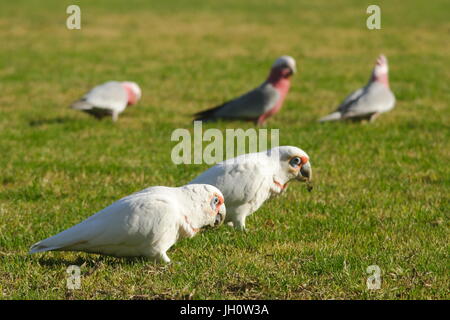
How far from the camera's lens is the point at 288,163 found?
5.39m

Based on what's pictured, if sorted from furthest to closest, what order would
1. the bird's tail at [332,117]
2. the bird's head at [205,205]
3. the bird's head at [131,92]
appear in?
1. the bird's head at [131,92]
2. the bird's tail at [332,117]
3. the bird's head at [205,205]

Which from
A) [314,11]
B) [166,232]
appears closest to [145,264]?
[166,232]

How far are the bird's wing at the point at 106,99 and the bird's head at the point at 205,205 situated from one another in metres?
5.01

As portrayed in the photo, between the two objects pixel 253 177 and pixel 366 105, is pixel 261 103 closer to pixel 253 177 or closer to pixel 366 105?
pixel 366 105

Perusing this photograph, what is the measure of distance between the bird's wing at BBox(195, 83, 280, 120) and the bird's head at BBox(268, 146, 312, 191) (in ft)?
13.4

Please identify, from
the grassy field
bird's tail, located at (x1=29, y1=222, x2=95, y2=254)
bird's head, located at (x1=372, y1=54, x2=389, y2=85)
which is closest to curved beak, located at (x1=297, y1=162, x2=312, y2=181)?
the grassy field

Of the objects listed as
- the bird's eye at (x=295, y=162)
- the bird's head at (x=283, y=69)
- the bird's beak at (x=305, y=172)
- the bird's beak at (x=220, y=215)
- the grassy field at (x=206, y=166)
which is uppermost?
the bird's head at (x=283, y=69)

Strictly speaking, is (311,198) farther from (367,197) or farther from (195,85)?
(195,85)

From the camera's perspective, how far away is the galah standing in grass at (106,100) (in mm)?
9422

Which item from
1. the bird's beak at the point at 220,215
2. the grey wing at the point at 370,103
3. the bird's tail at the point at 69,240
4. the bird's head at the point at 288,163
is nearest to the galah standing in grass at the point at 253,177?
the bird's head at the point at 288,163

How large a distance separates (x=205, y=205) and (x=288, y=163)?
1016mm

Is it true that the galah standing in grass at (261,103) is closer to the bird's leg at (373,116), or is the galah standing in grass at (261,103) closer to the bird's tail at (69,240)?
the bird's leg at (373,116)

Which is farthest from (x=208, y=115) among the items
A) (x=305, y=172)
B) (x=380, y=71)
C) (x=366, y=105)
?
(x=305, y=172)

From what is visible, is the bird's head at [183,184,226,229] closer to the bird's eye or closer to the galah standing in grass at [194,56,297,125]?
the bird's eye
